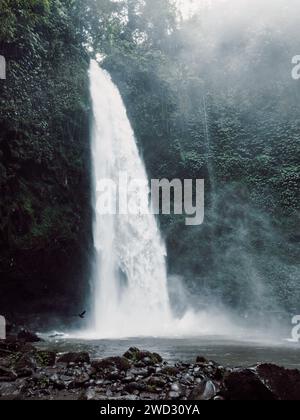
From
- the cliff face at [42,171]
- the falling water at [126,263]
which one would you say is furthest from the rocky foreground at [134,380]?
the cliff face at [42,171]

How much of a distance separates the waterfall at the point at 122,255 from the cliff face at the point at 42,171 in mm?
628

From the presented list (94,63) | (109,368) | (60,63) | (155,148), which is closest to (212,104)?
(155,148)

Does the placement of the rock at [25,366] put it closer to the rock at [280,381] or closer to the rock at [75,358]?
the rock at [75,358]

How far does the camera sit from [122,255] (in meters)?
14.8

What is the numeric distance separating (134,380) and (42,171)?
421 inches

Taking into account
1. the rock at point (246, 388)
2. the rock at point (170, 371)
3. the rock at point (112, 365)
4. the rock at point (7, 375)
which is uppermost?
the rock at point (246, 388)

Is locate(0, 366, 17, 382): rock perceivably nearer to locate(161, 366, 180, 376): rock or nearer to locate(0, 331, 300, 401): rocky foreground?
locate(0, 331, 300, 401): rocky foreground

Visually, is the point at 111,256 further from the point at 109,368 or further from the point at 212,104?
the point at 212,104

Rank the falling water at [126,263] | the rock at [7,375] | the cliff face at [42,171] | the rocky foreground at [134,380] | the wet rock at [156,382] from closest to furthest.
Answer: the rocky foreground at [134,380], the wet rock at [156,382], the rock at [7,375], the cliff face at [42,171], the falling water at [126,263]

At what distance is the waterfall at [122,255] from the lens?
14.1m

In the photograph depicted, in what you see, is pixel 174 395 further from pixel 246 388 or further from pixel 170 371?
pixel 170 371

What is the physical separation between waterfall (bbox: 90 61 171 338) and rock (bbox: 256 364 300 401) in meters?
9.17

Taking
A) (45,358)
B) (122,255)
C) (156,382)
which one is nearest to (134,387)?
(156,382)

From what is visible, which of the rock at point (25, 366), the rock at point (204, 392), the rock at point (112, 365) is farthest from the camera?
Answer: the rock at point (112, 365)
